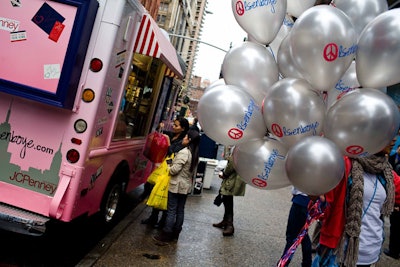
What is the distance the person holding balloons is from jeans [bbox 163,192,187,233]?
7.99 ft

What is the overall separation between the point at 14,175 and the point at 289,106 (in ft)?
10.5

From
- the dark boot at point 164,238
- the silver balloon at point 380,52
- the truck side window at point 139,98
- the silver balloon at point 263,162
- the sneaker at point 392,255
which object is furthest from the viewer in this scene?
the sneaker at point 392,255

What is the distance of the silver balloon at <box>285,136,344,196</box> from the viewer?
2.12 m

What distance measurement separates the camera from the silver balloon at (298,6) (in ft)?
9.27

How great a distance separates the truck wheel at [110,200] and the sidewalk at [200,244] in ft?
0.81

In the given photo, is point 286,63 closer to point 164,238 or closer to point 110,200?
point 164,238

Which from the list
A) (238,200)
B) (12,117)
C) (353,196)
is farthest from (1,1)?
(238,200)

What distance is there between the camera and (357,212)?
270 cm

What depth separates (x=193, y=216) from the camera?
675 centimetres

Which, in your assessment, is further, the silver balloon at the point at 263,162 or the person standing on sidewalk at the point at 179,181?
the person standing on sidewalk at the point at 179,181

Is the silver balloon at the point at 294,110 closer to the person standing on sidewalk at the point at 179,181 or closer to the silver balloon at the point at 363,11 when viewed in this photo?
the silver balloon at the point at 363,11

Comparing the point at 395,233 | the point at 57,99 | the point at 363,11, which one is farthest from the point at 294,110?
the point at 395,233

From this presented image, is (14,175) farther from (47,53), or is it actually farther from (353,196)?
(353,196)

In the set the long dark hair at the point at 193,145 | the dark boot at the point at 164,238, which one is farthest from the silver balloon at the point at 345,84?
the dark boot at the point at 164,238
